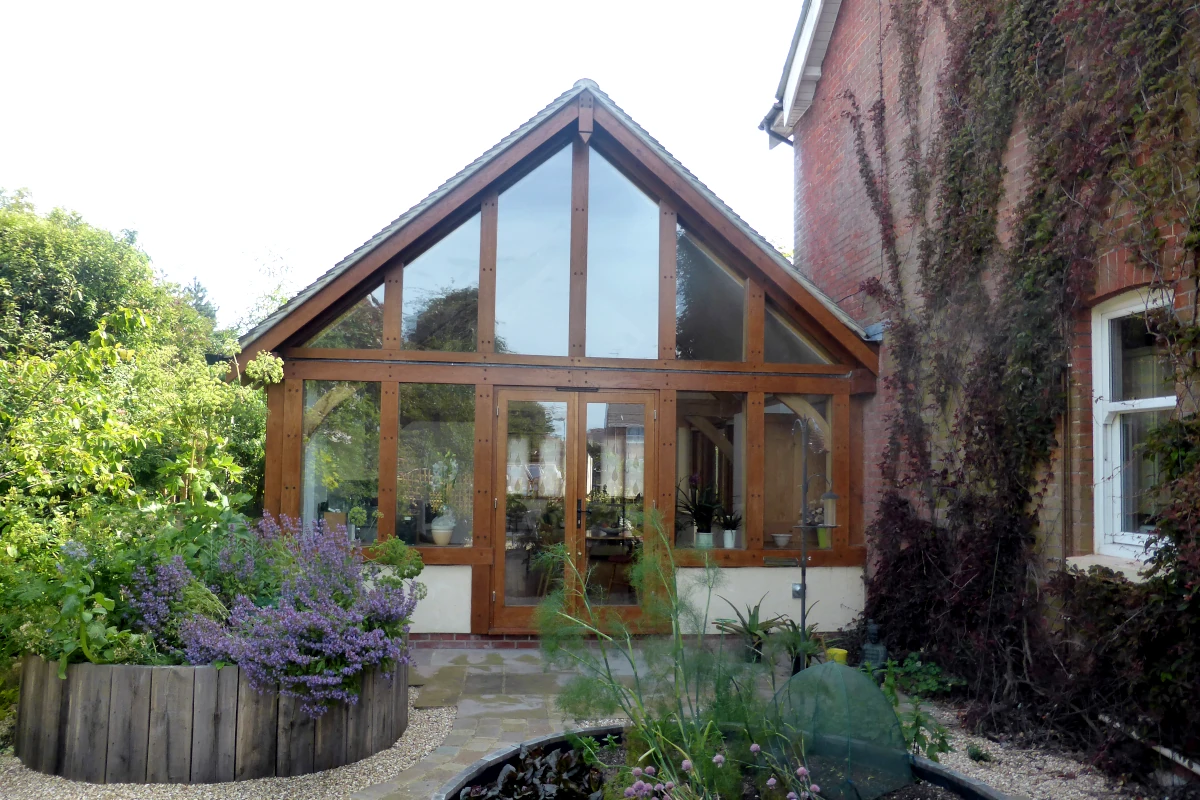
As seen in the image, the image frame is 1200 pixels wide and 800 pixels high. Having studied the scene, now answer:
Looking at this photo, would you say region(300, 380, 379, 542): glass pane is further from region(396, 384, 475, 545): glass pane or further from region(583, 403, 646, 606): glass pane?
region(583, 403, 646, 606): glass pane

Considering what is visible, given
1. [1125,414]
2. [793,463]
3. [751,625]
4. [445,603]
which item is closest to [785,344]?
[793,463]

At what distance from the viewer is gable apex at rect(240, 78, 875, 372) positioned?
7.20 m

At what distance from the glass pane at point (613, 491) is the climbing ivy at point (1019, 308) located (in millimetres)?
2156

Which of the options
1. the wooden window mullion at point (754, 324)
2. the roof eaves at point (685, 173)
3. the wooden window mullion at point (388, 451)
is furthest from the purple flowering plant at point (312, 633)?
the roof eaves at point (685, 173)

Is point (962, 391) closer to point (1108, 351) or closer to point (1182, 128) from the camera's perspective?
point (1108, 351)

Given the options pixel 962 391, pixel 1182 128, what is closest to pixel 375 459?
pixel 962 391

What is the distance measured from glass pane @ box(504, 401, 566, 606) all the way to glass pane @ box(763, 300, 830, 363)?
2057 mm

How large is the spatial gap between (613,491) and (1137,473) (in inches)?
163

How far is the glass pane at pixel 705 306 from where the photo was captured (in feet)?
26.5

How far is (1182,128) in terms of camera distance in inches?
176

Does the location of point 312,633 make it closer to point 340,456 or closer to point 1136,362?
point 340,456

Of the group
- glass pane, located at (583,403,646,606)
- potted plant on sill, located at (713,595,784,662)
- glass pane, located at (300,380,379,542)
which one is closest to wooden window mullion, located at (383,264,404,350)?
glass pane, located at (300,380,379,542)

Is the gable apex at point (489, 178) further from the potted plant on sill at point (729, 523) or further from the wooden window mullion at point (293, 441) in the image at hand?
the potted plant on sill at point (729, 523)

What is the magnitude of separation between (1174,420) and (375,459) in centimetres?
584
